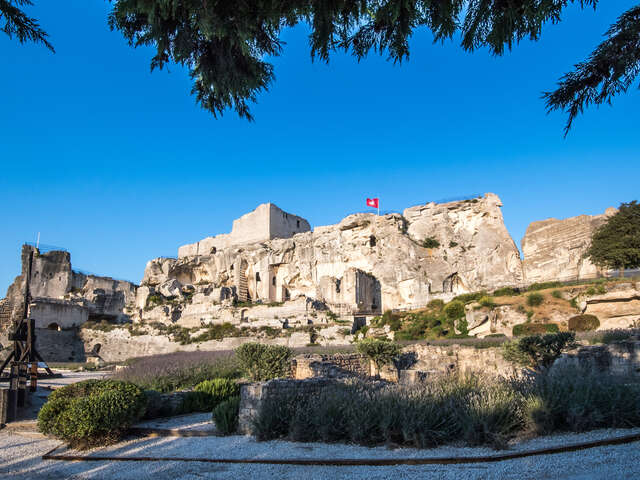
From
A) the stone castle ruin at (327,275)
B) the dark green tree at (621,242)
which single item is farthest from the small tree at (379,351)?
the dark green tree at (621,242)

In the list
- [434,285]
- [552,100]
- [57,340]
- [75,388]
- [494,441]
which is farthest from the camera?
[434,285]

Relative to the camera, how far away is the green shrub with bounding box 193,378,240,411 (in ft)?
34.0

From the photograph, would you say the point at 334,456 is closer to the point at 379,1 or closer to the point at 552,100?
the point at 552,100

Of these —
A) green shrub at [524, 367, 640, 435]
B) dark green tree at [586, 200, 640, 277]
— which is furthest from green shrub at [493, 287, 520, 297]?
green shrub at [524, 367, 640, 435]

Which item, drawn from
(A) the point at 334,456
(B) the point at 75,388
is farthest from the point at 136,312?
(A) the point at 334,456

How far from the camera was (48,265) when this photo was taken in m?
47.5

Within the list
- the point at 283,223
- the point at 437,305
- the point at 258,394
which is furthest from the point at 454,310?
the point at 283,223

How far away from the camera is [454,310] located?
27641mm

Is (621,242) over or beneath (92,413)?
over

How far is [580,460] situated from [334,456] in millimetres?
2792

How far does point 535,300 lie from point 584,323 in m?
3.53

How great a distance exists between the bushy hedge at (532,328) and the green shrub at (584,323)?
84 cm

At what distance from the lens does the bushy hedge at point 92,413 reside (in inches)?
275

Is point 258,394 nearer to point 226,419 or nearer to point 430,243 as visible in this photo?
point 226,419
